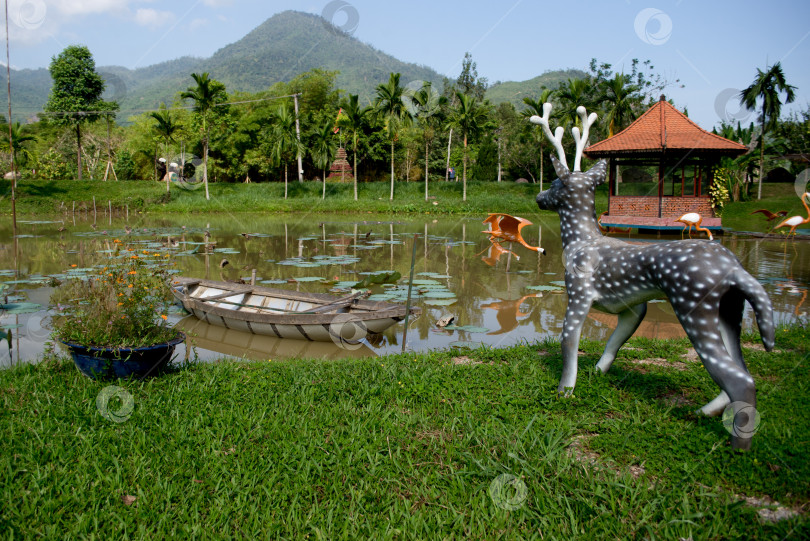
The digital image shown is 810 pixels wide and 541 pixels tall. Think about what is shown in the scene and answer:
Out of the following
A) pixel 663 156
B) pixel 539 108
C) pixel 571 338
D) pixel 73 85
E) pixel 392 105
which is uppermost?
pixel 73 85

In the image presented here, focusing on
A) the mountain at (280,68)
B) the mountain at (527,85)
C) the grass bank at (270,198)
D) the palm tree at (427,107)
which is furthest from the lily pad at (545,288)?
the mountain at (527,85)

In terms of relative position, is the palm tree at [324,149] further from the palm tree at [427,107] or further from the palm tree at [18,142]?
the palm tree at [18,142]

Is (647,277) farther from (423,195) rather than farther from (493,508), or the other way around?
(423,195)

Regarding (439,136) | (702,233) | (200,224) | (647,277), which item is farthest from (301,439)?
(439,136)

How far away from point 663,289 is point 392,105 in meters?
29.2

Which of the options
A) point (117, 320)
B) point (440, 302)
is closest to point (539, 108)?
point (440, 302)

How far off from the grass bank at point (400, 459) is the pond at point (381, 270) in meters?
2.29

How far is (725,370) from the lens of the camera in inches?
120

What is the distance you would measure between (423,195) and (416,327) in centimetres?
2659

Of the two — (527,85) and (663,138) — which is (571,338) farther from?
(527,85)

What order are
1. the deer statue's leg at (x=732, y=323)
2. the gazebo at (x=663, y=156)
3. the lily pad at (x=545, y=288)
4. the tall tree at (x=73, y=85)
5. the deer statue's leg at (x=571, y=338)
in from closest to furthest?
the deer statue's leg at (x=732, y=323) → the deer statue's leg at (x=571, y=338) → the lily pad at (x=545, y=288) → the gazebo at (x=663, y=156) → the tall tree at (x=73, y=85)

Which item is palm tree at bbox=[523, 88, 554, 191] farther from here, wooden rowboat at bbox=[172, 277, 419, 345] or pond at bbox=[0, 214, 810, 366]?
wooden rowboat at bbox=[172, 277, 419, 345]

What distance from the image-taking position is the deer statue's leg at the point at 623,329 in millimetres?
4062

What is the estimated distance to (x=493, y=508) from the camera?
2.81 meters
